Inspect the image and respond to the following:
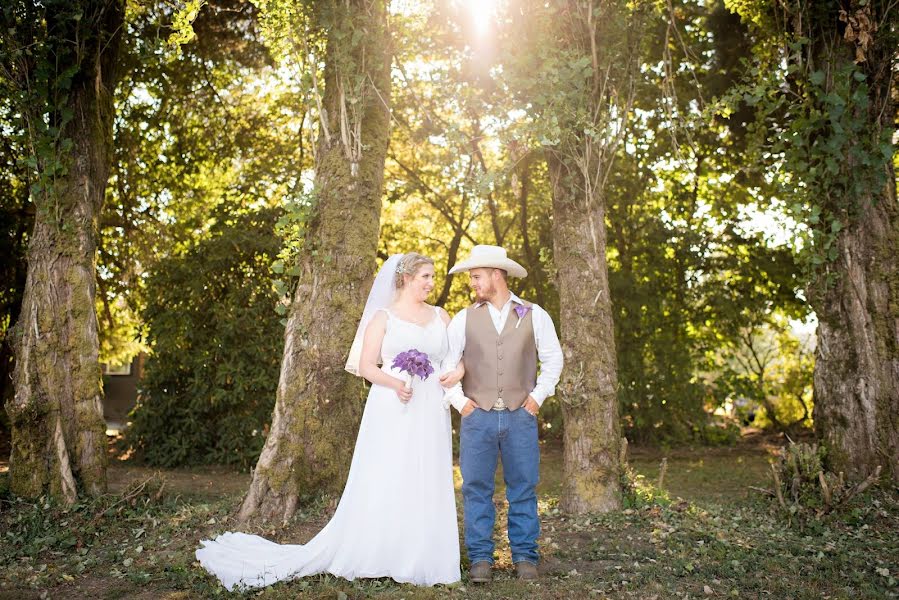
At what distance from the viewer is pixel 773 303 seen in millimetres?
13797

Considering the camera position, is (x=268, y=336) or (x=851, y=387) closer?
(x=851, y=387)

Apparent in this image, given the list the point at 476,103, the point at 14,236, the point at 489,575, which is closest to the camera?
the point at 489,575

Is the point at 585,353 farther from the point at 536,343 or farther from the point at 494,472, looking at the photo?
the point at 494,472

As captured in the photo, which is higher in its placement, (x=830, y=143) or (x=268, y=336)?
(x=830, y=143)

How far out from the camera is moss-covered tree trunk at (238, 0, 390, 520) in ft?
20.5

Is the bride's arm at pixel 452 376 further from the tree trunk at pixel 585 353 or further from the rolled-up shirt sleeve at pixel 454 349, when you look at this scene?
the tree trunk at pixel 585 353

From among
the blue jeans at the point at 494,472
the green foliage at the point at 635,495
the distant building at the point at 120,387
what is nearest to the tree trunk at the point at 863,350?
the green foliage at the point at 635,495

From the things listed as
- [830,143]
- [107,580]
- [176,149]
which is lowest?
[107,580]

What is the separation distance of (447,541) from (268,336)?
668 centimetres

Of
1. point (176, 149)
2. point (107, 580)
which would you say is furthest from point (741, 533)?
point (176, 149)

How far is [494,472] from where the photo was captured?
16.2 ft

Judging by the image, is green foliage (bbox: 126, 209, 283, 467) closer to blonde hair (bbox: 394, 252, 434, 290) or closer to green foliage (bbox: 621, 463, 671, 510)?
green foliage (bbox: 621, 463, 671, 510)

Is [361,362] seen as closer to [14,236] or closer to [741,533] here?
[741,533]

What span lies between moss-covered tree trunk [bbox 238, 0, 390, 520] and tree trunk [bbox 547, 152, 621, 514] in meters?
1.82
